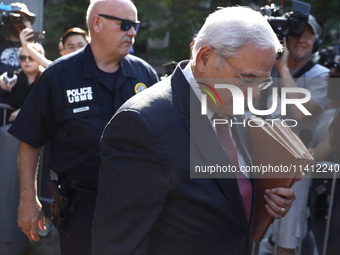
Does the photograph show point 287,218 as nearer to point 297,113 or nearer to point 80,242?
point 297,113

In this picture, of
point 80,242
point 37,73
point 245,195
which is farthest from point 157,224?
point 37,73

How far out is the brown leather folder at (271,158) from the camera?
6.59 ft

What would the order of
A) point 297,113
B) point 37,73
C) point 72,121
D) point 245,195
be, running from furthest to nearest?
point 37,73
point 297,113
point 72,121
point 245,195

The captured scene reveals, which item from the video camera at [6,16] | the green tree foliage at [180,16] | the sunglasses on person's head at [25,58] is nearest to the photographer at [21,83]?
the sunglasses on person's head at [25,58]

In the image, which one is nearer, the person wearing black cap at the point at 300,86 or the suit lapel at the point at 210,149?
the suit lapel at the point at 210,149

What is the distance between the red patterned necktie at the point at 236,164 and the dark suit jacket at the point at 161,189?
5.2 inches

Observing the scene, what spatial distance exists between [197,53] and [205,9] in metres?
9.19

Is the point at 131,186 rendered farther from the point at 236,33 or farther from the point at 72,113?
the point at 72,113

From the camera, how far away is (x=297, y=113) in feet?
13.7

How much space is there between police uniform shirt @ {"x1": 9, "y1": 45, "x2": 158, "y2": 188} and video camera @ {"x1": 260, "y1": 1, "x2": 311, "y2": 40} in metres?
1.49

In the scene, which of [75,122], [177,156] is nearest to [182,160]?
[177,156]

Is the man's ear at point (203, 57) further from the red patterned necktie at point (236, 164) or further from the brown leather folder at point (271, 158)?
the brown leather folder at point (271, 158)

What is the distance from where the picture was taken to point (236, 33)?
1887 mm

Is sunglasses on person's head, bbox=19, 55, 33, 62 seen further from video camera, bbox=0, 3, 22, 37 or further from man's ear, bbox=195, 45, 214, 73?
man's ear, bbox=195, 45, 214, 73
